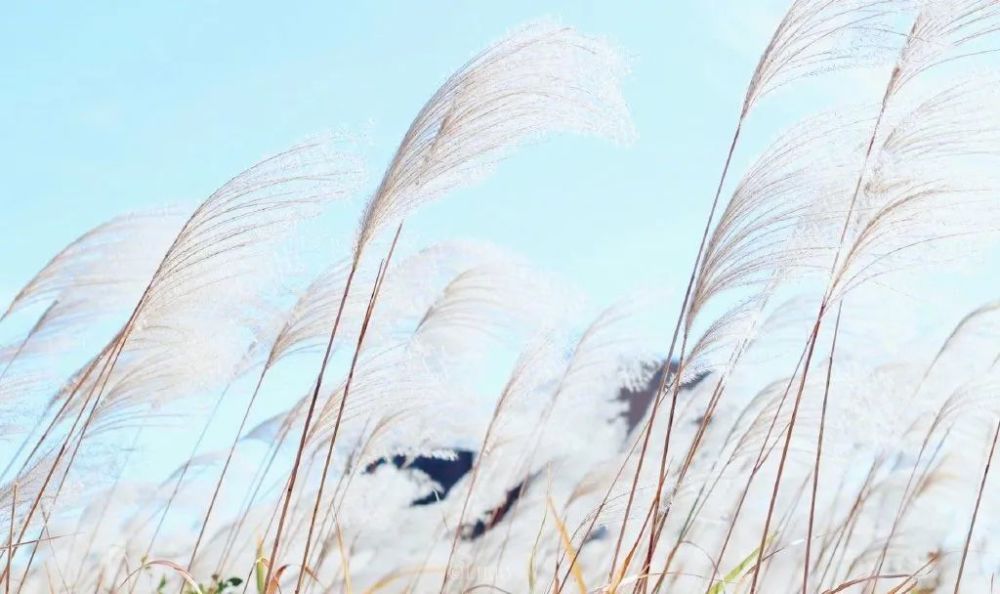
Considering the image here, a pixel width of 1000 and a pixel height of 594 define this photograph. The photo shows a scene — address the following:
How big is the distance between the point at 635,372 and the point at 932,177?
177cm

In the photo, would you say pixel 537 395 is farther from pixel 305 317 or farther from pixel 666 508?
pixel 666 508

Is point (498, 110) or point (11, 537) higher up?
point (498, 110)

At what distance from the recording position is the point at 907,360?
14.0 feet

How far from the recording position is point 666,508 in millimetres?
2359

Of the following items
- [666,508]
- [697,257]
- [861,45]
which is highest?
[861,45]

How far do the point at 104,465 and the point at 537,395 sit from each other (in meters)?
1.90

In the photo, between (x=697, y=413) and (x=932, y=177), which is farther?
(x=697, y=413)

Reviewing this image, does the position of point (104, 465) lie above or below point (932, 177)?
below

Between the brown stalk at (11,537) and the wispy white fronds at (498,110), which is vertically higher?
the wispy white fronds at (498,110)

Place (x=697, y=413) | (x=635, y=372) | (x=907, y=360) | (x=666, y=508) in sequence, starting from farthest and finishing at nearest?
(x=697, y=413) → (x=907, y=360) → (x=635, y=372) → (x=666, y=508)

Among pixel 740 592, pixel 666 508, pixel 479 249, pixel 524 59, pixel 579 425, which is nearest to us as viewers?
pixel 524 59

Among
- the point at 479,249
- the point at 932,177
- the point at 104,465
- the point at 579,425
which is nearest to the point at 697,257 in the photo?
the point at 932,177

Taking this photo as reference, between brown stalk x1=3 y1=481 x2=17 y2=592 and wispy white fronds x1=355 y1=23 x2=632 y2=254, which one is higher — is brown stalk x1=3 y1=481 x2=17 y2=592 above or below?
below

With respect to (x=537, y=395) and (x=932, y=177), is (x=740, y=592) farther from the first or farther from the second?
(x=537, y=395)
